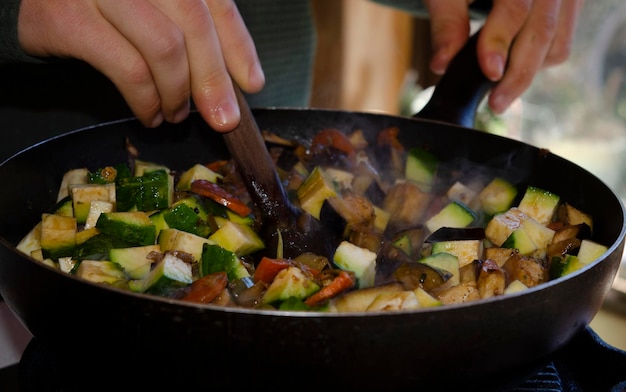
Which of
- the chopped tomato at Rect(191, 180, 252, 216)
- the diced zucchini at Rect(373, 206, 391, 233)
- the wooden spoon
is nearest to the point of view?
the wooden spoon

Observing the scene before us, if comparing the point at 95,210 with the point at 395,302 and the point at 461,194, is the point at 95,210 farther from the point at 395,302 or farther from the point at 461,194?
the point at 461,194

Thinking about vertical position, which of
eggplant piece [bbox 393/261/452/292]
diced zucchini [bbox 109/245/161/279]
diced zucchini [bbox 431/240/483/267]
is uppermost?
eggplant piece [bbox 393/261/452/292]

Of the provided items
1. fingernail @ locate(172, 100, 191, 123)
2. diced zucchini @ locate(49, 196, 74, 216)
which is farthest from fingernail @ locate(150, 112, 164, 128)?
diced zucchini @ locate(49, 196, 74, 216)

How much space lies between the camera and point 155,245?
4.49 ft

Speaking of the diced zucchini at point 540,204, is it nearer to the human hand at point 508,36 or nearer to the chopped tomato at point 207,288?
the human hand at point 508,36

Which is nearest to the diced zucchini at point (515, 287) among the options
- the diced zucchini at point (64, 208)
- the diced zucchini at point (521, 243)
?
the diced zucchini at point (521, 243)

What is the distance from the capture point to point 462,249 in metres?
1.43

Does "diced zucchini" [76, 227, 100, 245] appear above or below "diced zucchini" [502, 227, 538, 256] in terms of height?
below

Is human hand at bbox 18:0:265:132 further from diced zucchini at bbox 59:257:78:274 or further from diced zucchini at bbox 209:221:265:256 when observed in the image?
diced zucchini at bbox 59:257:78:274

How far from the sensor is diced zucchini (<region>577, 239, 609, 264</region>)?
1.34 meters

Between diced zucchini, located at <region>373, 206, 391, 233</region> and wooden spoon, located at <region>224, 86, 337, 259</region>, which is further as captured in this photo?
diced zucchini, located at <region>373, 206, 391, 233</region>

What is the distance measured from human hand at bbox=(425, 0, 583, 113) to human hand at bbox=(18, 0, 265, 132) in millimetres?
761

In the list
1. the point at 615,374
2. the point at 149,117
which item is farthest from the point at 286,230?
the point at 615,374

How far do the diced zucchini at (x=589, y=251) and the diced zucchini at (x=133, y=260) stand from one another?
820 mm
